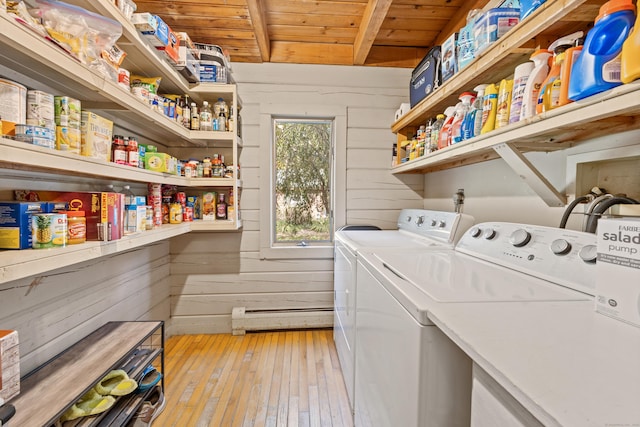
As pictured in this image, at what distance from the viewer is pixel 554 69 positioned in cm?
90

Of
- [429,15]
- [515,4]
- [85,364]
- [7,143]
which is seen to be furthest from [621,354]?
[429,15]

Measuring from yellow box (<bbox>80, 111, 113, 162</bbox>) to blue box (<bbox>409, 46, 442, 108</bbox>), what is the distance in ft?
5.66

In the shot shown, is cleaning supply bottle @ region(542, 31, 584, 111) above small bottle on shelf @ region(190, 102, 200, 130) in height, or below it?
below

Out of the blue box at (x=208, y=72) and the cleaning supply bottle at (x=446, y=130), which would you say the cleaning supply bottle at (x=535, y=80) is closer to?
the cleaning supply bottle at (x=446, y=130)

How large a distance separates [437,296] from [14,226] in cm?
131

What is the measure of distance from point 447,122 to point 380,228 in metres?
1.19

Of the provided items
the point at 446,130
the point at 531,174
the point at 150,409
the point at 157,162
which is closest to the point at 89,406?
the point at 150,409

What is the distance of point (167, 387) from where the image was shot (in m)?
1.83

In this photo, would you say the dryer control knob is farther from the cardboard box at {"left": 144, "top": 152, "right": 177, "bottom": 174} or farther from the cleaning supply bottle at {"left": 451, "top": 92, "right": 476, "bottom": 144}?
the cardboard box at {"left": 144, "top": 152, "right": 177, "bottom": 174}

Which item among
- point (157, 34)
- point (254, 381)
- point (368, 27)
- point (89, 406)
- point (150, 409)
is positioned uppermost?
point (368, 27)

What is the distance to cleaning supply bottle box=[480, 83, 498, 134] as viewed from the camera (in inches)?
46.8

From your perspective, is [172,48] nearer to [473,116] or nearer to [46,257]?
[46,257]

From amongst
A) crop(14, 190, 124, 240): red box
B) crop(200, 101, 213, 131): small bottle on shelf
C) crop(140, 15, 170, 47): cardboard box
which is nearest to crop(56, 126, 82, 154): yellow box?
crop(14, 190, 124, 240): red box

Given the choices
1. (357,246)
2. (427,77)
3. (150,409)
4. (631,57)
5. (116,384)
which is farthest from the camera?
(427,77)
